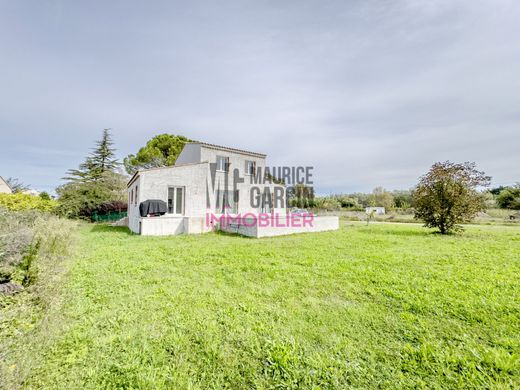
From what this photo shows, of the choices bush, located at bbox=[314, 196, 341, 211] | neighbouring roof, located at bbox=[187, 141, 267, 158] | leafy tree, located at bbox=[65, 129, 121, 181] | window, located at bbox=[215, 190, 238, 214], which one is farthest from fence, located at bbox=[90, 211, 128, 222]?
bush, located at bbox=[314, 196, 341, 211]

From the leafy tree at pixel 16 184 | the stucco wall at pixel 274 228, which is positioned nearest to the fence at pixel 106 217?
the stucco wall at pixel 274 228

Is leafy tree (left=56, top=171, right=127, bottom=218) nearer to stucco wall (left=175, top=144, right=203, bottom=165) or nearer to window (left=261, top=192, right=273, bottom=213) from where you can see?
stucco wall (left=175, top=144, right=203, bottom=165)

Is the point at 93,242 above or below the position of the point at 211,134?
below

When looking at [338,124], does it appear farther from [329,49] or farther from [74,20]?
[74,20]

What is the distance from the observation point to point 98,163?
30844mm

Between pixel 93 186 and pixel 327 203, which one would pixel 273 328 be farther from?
pixel 327 203

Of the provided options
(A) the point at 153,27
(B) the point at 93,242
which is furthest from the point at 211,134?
(B) the point at 93,242

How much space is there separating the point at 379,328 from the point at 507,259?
7.36 meters

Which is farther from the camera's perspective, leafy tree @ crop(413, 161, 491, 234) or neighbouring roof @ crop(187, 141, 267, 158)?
neighbouring roof @ crop(187, 141, 267, 158)

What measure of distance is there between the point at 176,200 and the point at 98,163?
24663mm

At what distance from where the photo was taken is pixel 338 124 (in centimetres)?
1962

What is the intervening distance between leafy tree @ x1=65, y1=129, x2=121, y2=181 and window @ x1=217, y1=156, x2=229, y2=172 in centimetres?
2096

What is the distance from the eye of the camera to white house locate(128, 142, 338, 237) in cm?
1305

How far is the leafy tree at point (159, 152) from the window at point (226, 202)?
16.8 metres
